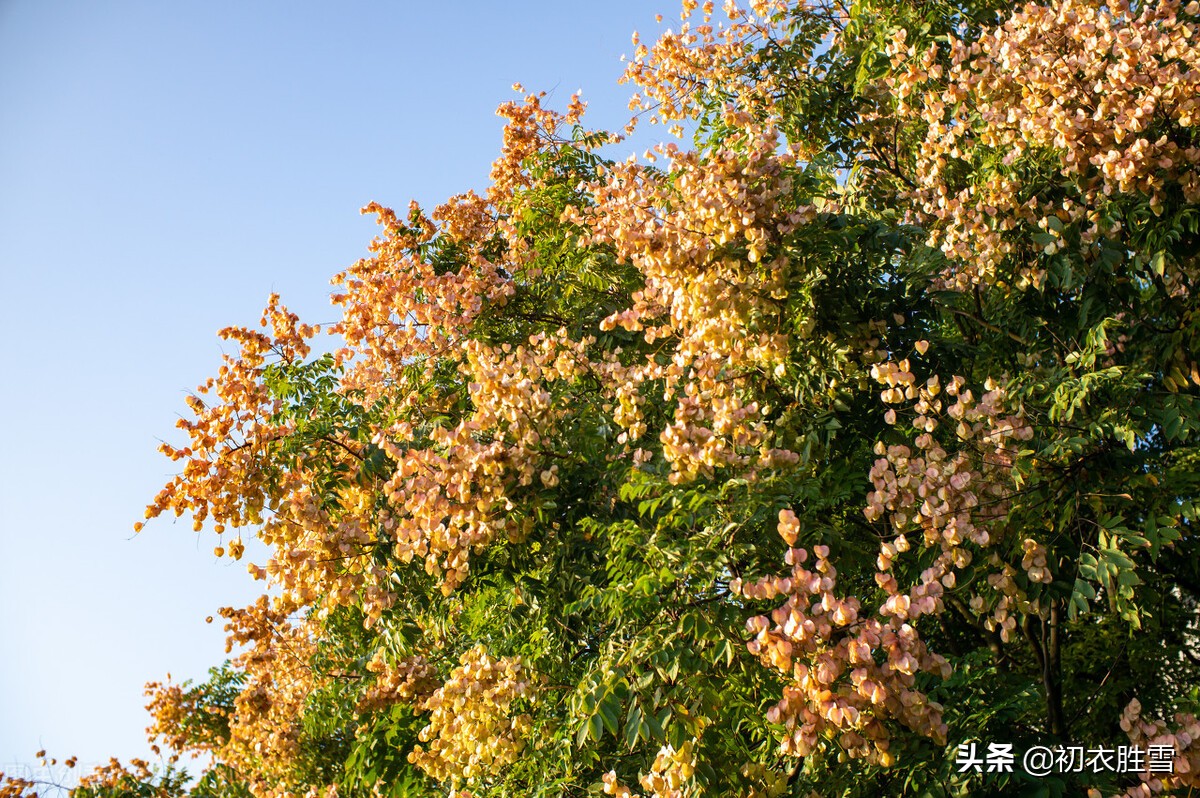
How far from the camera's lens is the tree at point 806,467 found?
368 centimetres

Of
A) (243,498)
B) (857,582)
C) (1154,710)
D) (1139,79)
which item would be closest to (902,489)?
(857,582)

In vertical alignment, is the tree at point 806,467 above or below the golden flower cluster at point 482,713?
above

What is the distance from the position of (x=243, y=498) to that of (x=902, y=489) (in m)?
3.03

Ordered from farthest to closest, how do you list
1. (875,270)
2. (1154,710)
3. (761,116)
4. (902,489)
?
(761,116)
(1154,710)
(875,270)
(902,489)

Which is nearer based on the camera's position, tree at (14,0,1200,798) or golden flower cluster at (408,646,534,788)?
tree at (14,0,1200,798)

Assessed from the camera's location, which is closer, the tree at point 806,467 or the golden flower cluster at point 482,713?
the tree at point 806,467

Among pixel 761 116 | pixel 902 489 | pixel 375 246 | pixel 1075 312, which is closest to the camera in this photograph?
pixel 902 489

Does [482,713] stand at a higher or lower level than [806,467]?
lower

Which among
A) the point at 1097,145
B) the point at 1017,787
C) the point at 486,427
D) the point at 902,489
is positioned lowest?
the point at 1017,787

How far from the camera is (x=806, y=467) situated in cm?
408

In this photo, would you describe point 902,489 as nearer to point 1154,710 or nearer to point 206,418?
point 1154,710

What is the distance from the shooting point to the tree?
3676 mm

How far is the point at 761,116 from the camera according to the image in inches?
253

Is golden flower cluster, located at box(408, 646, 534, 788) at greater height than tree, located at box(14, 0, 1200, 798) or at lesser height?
lesser
